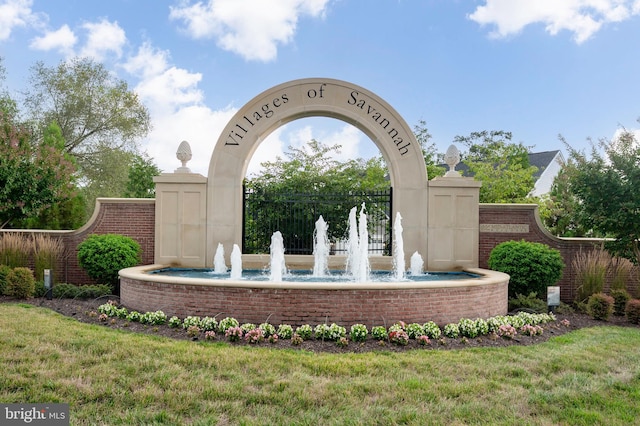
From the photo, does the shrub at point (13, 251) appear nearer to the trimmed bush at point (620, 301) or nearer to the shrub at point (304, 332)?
the shrub at point (304, 332)

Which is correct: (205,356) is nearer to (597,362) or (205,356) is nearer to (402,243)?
(597,362)

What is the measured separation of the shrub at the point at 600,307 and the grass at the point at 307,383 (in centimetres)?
267

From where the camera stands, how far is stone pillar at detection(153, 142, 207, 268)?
12156mm

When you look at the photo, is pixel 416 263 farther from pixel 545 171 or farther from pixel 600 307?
pixel 545 171

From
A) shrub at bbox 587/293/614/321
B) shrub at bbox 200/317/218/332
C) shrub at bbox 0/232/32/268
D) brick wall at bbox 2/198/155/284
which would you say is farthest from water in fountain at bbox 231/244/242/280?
shrub at bbox 587/293/614/321

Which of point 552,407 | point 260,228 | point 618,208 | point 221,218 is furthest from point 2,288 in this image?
point 618,208

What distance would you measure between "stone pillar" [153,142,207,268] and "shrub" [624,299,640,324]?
947 centimetres

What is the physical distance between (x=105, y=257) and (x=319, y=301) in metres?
6.12

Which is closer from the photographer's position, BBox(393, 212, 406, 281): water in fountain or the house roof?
BBox(393, 212, 406, 281): water in fountain

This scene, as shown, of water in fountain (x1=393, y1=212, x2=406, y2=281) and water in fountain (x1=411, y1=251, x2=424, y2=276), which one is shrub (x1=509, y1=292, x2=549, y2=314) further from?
water in fountain (x1=393, y1=212, x2=406, y2=281)

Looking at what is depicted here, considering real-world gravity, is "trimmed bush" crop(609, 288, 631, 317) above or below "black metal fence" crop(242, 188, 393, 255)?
below

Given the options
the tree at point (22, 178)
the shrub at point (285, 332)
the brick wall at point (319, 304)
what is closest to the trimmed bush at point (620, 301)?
the brick wall at point (319, 304)

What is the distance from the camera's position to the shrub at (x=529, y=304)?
9.72m

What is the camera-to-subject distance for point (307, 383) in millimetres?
5180
